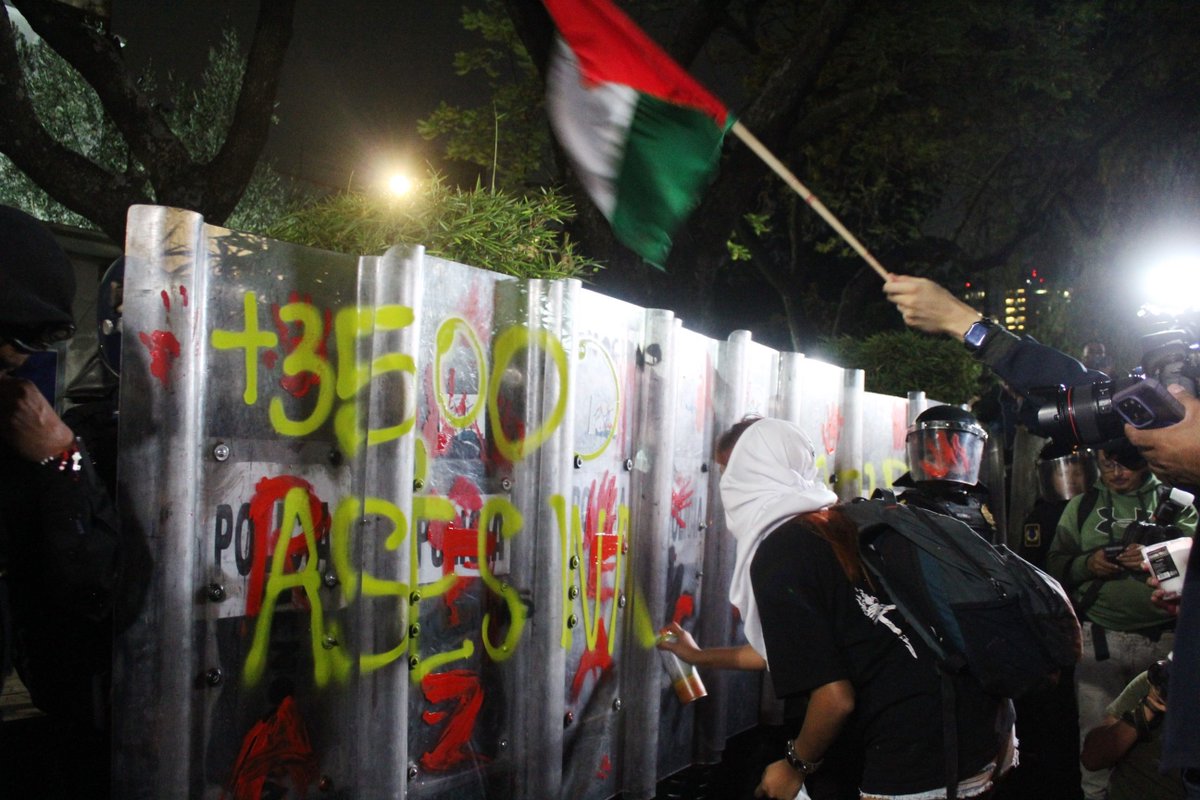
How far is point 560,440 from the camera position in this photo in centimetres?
381

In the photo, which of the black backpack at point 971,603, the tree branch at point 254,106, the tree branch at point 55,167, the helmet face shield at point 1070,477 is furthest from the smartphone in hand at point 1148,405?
the tree branch at point 254,106

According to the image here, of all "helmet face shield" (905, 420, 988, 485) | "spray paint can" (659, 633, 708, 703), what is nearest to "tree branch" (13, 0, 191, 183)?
"helmet face shield" (905, 420, 988, 485)

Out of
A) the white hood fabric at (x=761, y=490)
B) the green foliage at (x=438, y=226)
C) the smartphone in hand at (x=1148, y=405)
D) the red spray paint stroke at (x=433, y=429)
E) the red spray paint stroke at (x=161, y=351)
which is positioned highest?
the green foliage at (x=438, y=226)

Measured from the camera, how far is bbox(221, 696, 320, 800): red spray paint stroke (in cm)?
290

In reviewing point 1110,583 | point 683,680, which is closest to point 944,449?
point 1110,583

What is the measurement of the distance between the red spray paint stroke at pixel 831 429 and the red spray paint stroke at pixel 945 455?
0.85 metres

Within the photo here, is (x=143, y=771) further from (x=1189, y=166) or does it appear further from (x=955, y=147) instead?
(x=1189, y=166)

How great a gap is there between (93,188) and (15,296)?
9161 millimetres

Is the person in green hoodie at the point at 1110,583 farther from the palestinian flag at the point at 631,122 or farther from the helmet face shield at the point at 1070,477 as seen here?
the palestinian flag at the point at 631,122

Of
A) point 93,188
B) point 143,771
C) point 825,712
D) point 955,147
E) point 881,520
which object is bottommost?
point 143,771

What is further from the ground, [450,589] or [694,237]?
[694,237]

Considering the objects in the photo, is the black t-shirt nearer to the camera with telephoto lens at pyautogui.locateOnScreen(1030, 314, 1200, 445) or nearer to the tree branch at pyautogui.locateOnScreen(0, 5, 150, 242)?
the camera with telephoto lens at pyautogui.locateOnScreen(1030, 314, 1200, 445)

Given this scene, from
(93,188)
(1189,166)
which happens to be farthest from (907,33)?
(93,188)

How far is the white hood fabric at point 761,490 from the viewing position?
296 cm
